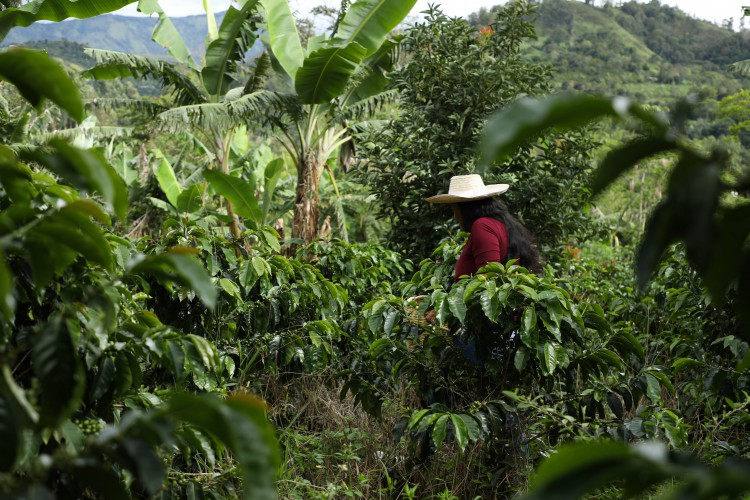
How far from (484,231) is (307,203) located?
4.87 metres

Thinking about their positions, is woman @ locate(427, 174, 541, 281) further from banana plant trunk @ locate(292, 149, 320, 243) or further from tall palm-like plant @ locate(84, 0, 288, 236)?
banana plant trunk @ locate(292, 149, 320, 243)

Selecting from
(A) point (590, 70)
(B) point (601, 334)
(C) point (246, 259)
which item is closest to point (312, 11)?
(C) point (246, 259)

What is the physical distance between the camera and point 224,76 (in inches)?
390

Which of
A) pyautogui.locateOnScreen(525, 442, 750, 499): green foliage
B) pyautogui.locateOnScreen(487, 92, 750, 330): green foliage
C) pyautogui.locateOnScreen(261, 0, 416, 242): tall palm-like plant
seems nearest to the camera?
pyautogui.locateOnScreen(525, 442, 750, 499): green foliage

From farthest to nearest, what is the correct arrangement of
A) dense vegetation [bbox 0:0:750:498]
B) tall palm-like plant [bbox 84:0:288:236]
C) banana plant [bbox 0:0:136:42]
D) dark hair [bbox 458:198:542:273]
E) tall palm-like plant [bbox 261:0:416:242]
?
tall palm-like plant [bbox 84:0:288:236] < tall palm-like plant [bbox 261:0:416:242] < banana plant [bbox 0:0:136:42] < dark hair [bbox 458:198:542:273] < dense vegetation [bbox 0:0:750:498]

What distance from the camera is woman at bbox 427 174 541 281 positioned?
371cm

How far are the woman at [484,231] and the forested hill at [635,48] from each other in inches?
1120

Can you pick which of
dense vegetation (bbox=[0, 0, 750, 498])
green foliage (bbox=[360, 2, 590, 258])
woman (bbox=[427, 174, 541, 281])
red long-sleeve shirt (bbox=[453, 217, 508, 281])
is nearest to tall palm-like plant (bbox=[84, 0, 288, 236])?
dense vegetation (bbox=[0, 0, 750, 498])

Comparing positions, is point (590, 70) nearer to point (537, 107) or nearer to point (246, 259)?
point (246, 259)

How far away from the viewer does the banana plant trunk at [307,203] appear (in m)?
8.39

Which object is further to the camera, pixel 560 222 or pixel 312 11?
pixel 312 11

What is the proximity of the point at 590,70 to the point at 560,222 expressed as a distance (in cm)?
3321

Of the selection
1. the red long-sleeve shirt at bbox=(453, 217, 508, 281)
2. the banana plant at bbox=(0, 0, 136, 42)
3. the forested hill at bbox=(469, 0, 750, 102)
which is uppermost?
the forested hill at bbox=(469, 0, 750, 102)

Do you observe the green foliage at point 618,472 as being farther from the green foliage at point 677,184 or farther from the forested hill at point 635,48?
the forested hill at point 635,48
